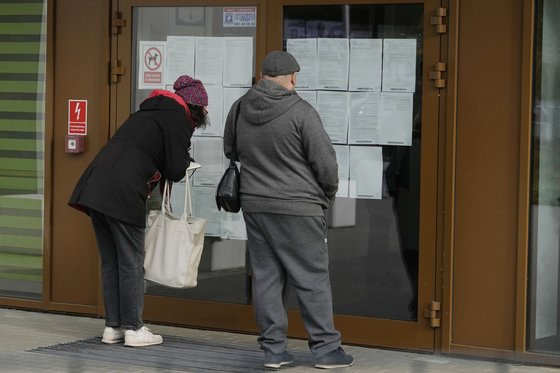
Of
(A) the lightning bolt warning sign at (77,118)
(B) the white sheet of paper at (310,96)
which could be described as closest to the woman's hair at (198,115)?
(B) the white sheet of paper at (310,96)

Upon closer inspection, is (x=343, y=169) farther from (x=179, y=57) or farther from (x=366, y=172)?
(x=179, y=57)

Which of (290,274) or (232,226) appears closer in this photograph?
(290,274)

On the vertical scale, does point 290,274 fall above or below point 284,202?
below

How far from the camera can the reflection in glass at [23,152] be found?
8391 millimetres

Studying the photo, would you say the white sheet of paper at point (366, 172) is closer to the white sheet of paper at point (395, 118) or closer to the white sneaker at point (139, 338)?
the white sheet of paper at point (395, 118)

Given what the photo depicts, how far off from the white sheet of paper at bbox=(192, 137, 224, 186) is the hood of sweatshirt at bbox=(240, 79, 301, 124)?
131 cm

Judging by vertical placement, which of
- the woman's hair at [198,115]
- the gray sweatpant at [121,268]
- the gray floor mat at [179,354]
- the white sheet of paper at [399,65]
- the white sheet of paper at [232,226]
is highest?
the white sheet of paper at [399,65]

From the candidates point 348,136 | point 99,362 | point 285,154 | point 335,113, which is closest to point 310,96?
point 335,113

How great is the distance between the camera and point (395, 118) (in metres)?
7.16

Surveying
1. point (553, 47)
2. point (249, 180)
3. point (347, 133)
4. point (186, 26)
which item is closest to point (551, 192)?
point (553, 47)

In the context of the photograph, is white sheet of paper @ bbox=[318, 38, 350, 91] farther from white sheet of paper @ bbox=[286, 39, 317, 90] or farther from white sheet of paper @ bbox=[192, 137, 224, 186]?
white sheet of paper @ bbox=[192, 137, 224, 186]

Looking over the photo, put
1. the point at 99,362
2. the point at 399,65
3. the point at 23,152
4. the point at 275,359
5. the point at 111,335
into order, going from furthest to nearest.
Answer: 1. the point at 23,152
2. the point at 111,335
3. the point at 399,65
4. the point at 99,362
5. the point at 275,359

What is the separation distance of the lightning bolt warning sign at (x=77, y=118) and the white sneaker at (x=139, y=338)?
168 centimetres

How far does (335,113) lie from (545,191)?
143 cm
